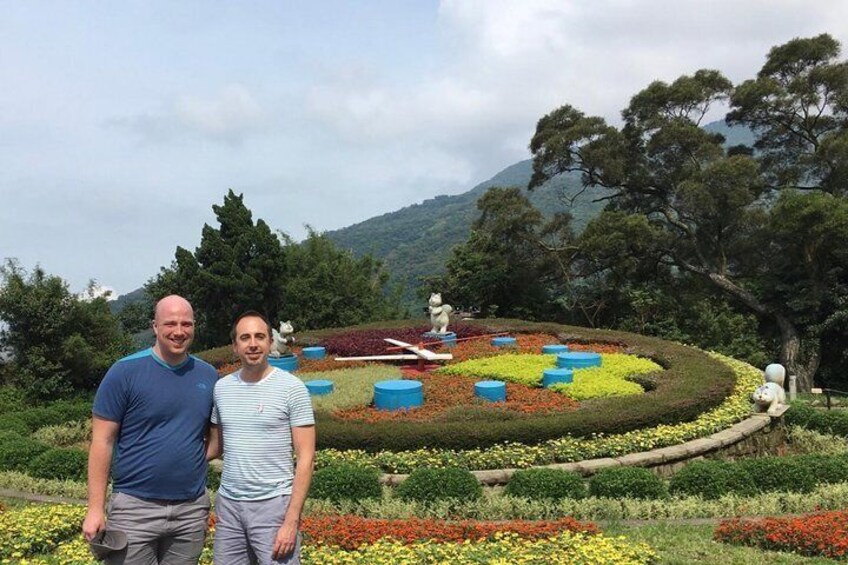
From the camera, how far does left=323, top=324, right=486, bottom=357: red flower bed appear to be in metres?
12.7

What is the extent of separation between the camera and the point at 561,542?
14.5 ft

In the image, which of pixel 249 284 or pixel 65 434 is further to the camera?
pixel 249 284

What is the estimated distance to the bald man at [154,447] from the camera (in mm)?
2703

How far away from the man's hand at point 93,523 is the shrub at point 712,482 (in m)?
5.05

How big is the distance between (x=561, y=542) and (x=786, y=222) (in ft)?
47.0

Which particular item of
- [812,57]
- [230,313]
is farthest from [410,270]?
[812,57]

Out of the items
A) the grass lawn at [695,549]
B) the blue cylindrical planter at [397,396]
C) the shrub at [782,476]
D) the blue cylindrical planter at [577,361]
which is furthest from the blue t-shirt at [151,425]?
the blue cylindrical planter at [577,361]

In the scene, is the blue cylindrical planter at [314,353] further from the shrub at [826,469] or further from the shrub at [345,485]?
the shrub at [826,469]

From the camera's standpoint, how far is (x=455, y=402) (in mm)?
8531

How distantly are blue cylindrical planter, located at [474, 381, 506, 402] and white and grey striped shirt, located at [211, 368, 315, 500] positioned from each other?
5944mm

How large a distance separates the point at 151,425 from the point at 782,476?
568 centimetres

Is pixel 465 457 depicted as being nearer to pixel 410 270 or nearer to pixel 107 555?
pixel 107 555

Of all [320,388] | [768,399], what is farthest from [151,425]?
[768,399]

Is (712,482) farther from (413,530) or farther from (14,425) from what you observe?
(14,425)
